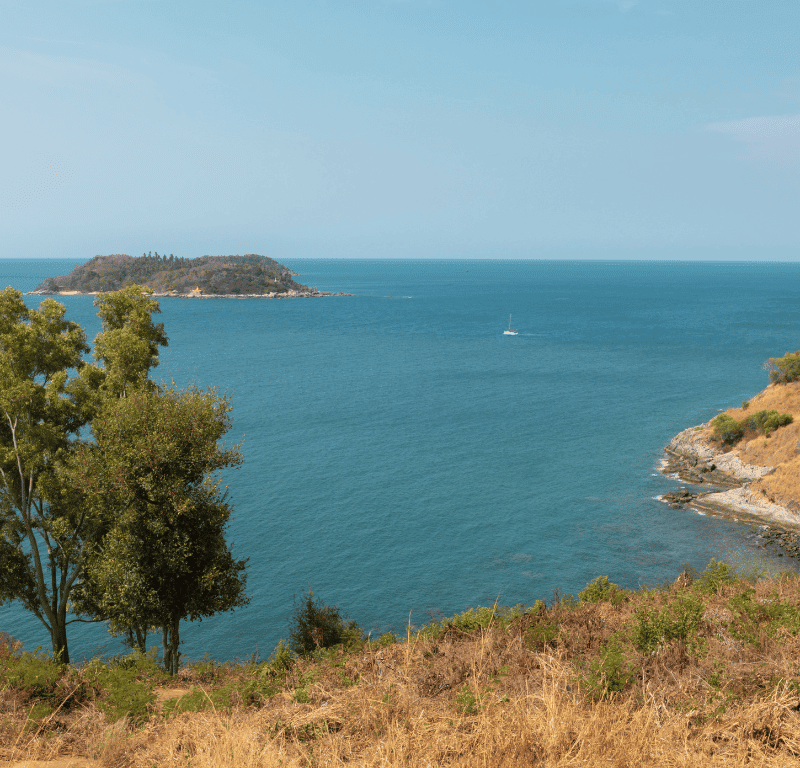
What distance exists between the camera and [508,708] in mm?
9086

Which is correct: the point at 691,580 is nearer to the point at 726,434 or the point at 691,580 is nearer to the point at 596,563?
the point at 596,563

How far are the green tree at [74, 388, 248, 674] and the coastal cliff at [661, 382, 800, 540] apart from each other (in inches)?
1819

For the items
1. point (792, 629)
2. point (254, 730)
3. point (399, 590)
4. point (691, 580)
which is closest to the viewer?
point (254, 730)

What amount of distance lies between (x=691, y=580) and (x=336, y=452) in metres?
50.3

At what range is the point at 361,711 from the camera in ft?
30.7

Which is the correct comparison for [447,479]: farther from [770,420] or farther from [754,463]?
[770,420]

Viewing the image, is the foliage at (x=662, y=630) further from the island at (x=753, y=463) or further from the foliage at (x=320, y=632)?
the island at (x=753, y=463)

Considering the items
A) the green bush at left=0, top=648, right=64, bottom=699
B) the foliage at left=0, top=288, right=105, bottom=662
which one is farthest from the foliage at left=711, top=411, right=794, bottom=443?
the green bush at left=0, top=648, right=64, bottom=699

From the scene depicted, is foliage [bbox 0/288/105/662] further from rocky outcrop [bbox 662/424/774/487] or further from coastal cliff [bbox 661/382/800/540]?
rocky outcrop [bbox 662/424/774/487]

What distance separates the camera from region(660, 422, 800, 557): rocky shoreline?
50719 millimetres

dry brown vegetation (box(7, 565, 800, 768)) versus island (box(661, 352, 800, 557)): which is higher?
dry brown vegetation (box(7, 565, 800, 768))

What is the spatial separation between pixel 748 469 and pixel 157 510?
5775cm

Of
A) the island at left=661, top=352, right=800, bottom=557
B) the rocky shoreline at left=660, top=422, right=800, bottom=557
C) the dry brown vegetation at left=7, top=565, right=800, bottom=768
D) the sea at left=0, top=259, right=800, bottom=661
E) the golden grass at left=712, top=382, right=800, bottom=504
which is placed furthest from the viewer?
the golden grass at left=712, top=382, right=800, bottom=504

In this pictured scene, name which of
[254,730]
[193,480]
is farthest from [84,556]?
[254,730]
